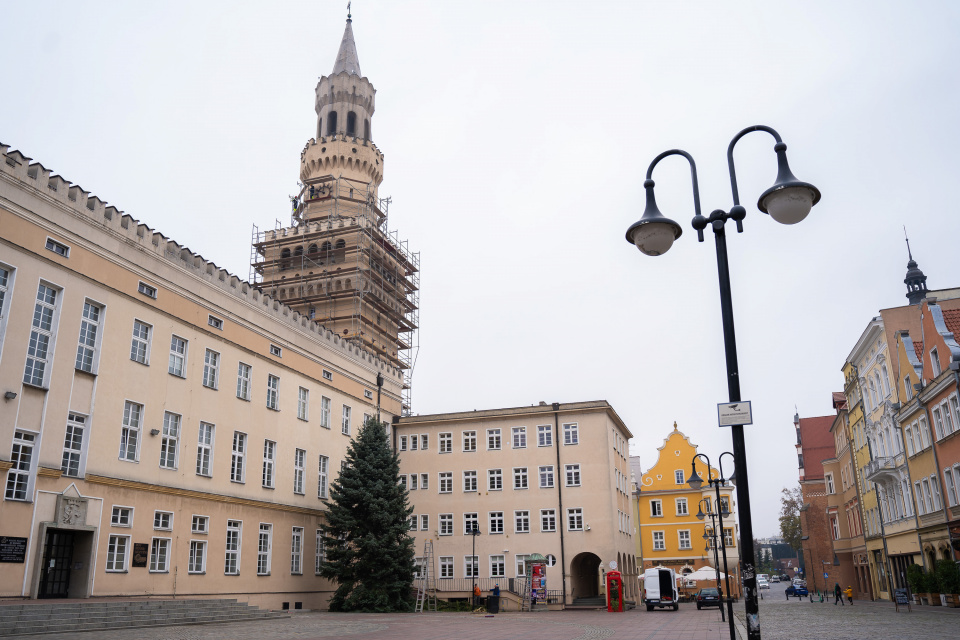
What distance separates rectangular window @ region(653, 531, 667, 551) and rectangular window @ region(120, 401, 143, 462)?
50814 mm

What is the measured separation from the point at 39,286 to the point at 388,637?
16.7 metres

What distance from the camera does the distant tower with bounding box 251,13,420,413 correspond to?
5793 cm

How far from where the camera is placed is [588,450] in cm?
4588

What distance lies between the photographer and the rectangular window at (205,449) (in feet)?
103

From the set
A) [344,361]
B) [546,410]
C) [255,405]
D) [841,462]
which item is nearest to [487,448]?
[546,410]

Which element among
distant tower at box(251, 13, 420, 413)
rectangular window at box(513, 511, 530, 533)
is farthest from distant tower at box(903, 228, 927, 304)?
distant tower at box(251, 13, 420, 413)

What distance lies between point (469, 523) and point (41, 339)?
1137 inches

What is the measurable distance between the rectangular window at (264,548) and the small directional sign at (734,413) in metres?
29.8

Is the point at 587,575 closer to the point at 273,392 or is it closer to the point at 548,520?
the point at 548,520

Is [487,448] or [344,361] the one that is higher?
[344,361]

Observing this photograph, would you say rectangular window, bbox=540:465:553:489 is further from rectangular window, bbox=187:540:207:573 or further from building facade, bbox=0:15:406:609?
rectangular window, bbox=187:540:207:573

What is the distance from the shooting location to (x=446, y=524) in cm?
4709

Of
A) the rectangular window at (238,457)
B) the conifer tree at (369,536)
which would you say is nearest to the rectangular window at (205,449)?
the rectangular window at (238,457)

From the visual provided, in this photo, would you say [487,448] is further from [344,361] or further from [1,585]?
[1,585]
